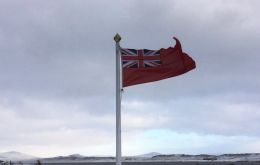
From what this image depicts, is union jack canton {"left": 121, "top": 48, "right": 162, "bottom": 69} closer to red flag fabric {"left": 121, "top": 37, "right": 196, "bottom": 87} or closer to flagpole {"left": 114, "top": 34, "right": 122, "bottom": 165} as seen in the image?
red flag fabric {"left": 121, "top": 37, "right": 196, "bottom": 87}

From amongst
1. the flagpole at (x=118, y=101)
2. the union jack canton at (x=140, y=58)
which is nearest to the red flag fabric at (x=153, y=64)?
the union jack canton at (x=140, y=58)

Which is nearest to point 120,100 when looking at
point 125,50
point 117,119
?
point 117,119

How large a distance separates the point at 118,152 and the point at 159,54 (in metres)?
4.15

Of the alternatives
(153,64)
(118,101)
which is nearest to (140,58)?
(153,64)

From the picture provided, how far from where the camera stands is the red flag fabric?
21.8m

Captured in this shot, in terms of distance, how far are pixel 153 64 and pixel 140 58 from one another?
1.79 feet

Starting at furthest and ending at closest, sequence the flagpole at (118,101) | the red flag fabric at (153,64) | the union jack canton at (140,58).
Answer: the union jack canton at (140,58), the red flag fabric at (153,64), the flagpole at (118,101)

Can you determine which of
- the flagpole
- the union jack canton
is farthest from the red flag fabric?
the flagpole

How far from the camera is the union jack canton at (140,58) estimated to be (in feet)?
71.9

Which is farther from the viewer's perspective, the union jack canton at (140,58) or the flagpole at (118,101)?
the union jack canton at (140,58)

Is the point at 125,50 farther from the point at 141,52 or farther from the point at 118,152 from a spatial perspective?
the point at 118,152

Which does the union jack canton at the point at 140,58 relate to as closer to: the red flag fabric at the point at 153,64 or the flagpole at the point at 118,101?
the red flag fabric at the point at 153,64

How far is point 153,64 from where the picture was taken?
22.0 meters

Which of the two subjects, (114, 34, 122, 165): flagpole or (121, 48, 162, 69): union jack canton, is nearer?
(114, 34, 122, 165): flagpole
